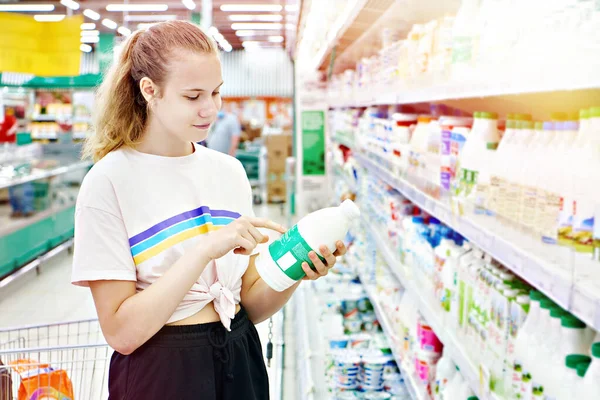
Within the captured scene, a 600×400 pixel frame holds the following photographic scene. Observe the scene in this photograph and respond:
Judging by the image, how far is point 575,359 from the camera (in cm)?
131

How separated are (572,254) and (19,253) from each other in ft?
19.1

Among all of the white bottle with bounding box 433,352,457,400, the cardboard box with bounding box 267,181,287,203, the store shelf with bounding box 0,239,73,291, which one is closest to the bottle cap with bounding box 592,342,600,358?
the white bottle with bounding box 433,352,457,400

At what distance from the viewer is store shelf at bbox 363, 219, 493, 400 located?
5.88 ft

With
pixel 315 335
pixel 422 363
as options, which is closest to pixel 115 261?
pixel 422 363

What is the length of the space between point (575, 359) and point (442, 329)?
87cm

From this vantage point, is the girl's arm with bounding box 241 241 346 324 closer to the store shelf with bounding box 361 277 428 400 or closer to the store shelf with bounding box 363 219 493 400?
the store shelf with bounding box 363 219 493 400

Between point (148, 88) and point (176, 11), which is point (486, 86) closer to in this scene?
point (148, 88)

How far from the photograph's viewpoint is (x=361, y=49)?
5.65m

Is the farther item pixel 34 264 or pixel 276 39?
pixel 276 39

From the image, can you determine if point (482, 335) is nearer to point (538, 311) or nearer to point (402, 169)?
point (538, 311)

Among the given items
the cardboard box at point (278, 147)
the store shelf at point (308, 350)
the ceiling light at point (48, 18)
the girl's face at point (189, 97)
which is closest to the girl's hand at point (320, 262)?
the girl's face at point (189, 97)

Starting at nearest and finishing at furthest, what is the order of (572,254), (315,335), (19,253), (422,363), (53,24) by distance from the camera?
(572,254)
(422,363)
(315,335)
(19,253)
(53,24)

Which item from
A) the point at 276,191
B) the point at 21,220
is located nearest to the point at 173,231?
the point at 21,220

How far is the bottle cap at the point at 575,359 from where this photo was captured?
4.30ft
